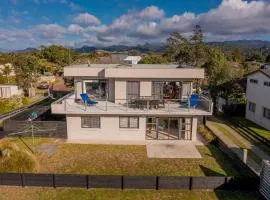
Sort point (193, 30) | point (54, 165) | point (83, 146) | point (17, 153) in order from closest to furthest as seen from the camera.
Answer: point (17, 153) → point (54, 165) → point (83, 146) → point (193, 30)

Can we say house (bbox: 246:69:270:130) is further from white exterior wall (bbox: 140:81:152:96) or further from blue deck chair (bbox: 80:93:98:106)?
blue deck chair (bbox: 80:93:98:106)

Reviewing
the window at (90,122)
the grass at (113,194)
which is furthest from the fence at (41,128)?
the grass at (113,194)

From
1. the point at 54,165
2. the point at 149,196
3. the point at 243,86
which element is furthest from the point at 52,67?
the point at 149,196

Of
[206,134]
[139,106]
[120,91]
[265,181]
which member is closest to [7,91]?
[120,91]

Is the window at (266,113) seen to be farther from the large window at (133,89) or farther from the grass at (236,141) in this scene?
the large window at (133,89)

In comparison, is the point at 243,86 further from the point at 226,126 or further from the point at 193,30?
the point at 193,30

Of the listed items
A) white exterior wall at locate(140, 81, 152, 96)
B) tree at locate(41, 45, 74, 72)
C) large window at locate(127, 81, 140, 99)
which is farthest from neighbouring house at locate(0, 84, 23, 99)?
tree at locate(41, 45, 74, 72)

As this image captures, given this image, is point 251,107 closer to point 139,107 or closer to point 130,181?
point 139,107
